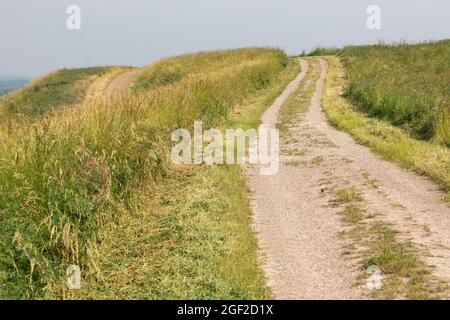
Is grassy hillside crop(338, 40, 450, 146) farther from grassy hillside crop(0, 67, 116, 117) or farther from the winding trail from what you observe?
grassy hillside crop(0, 67, 116, 117)

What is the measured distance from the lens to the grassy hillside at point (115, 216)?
215 inches

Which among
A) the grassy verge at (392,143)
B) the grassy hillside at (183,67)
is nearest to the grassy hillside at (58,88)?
the grassy hillside at (183,67)

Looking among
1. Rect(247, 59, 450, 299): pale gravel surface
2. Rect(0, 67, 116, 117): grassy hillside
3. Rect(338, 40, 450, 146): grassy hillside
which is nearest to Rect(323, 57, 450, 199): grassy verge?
Rect(247, 59, 450, 299): pale gravel surface

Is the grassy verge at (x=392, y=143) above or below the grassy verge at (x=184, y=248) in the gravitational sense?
above

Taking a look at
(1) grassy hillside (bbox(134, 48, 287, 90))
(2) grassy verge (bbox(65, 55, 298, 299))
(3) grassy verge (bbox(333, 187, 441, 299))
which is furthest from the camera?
(1) grassy hillside (bbox(134, 48, 287, 90))

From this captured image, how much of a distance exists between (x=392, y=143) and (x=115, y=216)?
7224 millimetres

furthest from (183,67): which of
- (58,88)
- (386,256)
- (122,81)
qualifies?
(386,256)

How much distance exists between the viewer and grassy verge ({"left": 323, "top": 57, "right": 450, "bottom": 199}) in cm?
979

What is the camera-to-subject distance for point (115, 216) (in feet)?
24.3

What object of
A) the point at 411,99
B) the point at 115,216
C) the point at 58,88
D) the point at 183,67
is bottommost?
the point at 115,216

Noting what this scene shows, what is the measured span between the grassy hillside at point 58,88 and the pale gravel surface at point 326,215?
2397 centimetres

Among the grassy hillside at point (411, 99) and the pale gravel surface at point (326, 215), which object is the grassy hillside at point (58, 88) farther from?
the pale gravel surface at point (326, 215)

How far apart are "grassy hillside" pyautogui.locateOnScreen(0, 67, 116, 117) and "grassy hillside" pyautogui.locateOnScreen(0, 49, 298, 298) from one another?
79.5ft

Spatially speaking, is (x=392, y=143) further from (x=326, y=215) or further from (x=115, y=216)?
(x=115, y=216)
